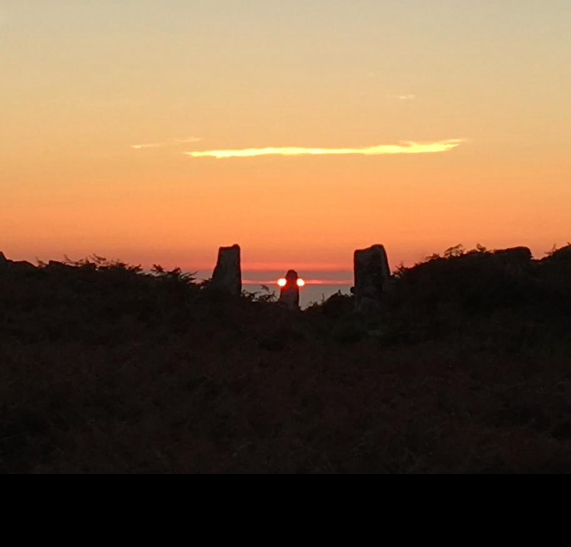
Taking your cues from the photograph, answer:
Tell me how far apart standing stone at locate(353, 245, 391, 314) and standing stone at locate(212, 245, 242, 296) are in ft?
11.1

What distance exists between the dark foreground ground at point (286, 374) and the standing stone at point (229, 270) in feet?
5.80

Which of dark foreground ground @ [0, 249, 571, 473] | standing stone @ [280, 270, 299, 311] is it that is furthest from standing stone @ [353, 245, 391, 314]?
standing stone @ [280, 270, 299, 311]

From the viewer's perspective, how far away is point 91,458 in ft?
45.2

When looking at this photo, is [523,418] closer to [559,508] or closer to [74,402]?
[74,402]

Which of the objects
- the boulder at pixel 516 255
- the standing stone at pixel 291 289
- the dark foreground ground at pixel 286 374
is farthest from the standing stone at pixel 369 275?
the standing stone at pixel 291 289

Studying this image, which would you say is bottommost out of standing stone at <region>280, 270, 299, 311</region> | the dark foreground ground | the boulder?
the dark foreground ground

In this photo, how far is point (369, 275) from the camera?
28438 millimetres

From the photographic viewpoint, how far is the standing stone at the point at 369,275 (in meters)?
28.2

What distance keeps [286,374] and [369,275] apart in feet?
30.6

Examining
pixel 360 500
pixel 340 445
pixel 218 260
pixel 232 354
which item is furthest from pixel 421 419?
pixel 218 260

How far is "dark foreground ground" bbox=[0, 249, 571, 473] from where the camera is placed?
14.1m

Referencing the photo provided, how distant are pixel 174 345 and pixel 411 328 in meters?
6.39

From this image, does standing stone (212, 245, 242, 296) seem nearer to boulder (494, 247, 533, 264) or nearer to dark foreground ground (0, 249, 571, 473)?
dark foreground ground (0, 249, 571, 473)

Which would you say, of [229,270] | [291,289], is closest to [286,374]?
[229,270]
